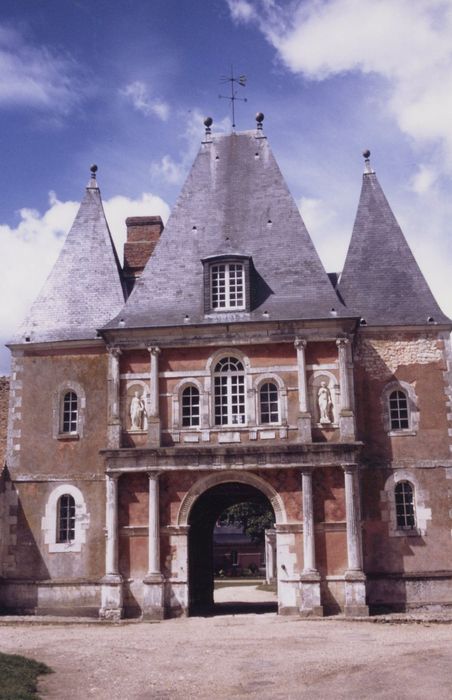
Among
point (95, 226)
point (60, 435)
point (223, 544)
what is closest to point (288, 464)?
point (60, 435)

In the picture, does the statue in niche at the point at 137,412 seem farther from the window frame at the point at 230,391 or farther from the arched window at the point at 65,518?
the arched window at the point at 65,518

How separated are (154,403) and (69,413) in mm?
3481

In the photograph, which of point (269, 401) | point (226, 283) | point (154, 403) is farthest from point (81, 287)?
point (269, 401)

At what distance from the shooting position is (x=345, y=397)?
24672mm

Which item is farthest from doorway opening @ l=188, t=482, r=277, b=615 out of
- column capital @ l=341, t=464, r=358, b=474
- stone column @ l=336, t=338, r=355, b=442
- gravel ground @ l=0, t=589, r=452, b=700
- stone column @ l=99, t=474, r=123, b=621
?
stone column @ l=336, t=338, r=355, b=442

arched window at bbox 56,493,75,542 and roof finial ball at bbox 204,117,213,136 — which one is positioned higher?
roof finial ball at bbox 204,117,213,136

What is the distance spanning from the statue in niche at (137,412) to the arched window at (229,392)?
233 centimetres

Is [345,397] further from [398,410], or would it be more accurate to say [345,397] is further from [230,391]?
[230,391]

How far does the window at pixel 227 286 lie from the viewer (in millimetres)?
26266

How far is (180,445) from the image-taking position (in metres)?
25.0

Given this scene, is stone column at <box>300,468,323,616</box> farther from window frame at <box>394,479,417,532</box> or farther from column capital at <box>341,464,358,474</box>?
window frame at <box>394,479,417,532</box>

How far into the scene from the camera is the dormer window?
26.2 meters

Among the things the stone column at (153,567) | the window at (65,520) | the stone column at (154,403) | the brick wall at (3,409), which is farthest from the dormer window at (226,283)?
the brick wall at (3,409)

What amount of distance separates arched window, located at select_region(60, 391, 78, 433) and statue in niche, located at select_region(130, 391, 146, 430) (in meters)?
2.44
